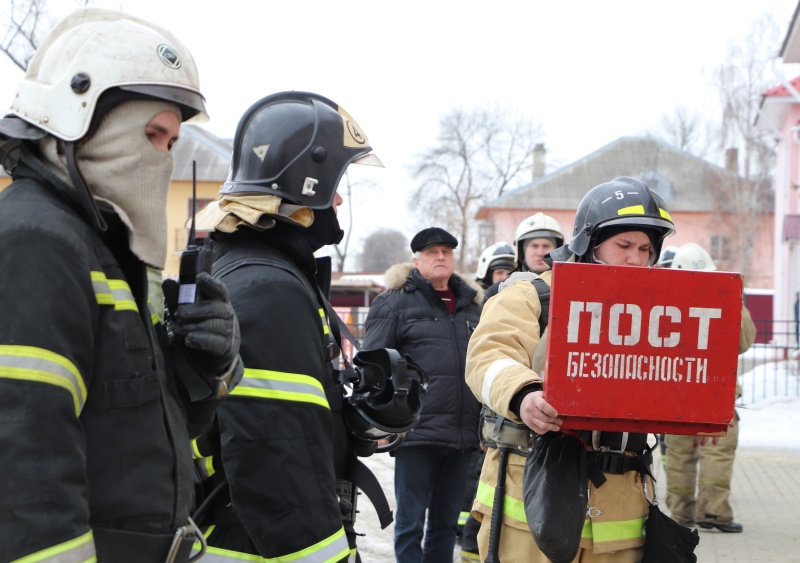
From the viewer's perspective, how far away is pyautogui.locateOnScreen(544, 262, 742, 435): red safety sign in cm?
297

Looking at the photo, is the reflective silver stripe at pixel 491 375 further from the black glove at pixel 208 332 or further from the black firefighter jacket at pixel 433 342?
the black firefighter jacket at pixel 433 342

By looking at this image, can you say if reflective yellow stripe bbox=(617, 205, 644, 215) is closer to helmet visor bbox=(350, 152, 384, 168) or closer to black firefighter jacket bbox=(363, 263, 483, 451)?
helmet visor bbox=(350, 152, 384, 168)

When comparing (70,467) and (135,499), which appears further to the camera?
(135,499)

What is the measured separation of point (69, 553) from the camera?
177 cm

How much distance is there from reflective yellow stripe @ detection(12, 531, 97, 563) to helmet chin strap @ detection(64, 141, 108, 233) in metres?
0.65

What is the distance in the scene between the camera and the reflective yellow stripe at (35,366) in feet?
5.86

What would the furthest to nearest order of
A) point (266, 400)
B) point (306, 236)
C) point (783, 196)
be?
point (783, 196) → point (306, 236) → point (266, 400)

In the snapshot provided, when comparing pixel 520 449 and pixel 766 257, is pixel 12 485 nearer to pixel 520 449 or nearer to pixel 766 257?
pixel 520 449

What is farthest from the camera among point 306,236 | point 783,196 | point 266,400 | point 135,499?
point 783,196

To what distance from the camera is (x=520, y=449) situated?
3486 mm

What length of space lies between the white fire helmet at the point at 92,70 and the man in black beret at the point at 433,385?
3998 millimetres

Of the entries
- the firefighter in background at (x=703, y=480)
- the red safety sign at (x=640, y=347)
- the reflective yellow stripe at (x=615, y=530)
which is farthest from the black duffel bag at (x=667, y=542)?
the firefighter in background at (x=703, y=480)

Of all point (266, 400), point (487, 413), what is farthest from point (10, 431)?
point (487, 413)

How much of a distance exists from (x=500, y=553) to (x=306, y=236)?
137 cm
